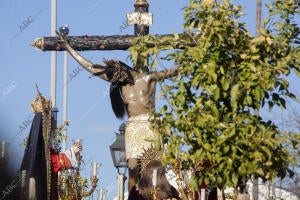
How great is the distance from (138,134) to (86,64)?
126 centimetres

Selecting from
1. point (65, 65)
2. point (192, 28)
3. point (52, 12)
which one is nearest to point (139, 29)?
point (192, 28)

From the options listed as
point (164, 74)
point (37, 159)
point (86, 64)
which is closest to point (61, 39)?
point (86, 64)

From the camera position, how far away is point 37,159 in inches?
600

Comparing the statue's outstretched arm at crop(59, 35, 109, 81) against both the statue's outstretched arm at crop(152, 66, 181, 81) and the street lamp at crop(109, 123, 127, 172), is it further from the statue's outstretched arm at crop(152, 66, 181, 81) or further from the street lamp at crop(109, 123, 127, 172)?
the street lamp at crop(109, 123, 127, 172)

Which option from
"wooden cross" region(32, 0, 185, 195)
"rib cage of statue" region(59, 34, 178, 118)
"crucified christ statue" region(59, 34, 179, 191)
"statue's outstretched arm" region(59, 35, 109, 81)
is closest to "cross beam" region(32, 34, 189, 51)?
"wooden cross" region(32, 0, 185, 195)

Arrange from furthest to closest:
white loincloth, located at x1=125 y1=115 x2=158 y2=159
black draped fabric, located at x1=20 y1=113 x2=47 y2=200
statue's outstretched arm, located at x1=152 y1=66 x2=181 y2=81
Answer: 1. white loincloth, located at x1=125 y1=115 x2=158 y2=159
2. statue's outstretched arm, located at x1=152 y1=66 x2=181 y2=81
3. black draped fabric, located at x1=20 y1=113 x2=47 y2=200

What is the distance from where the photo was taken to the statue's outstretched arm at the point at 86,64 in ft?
52.6

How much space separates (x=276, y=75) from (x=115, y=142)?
5616 millimetres

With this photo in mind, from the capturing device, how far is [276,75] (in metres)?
12.1

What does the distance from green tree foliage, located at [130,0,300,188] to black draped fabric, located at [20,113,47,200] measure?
9.89ft

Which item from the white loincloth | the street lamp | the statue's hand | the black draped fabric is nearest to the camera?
the black draped fabric

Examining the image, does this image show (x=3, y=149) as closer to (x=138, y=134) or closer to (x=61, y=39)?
(x=138, y=134)

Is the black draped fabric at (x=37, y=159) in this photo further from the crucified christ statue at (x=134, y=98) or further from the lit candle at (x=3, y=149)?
the crucified christ statue at (x=134, y=98)

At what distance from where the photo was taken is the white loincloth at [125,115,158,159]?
1602 cm
